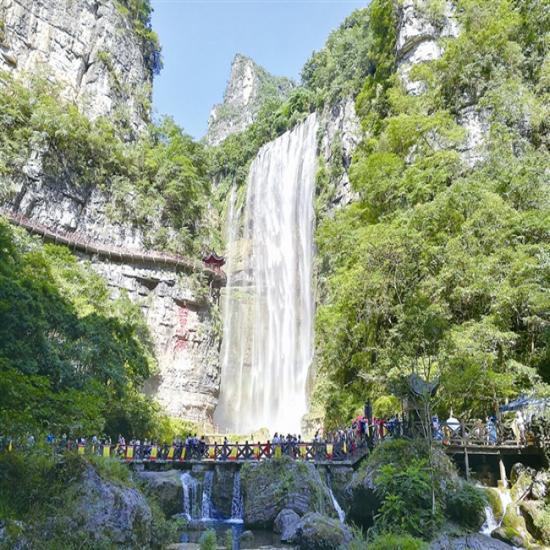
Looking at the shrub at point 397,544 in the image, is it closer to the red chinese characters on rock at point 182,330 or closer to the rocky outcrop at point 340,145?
the red chinese characters on rock at point 182,330

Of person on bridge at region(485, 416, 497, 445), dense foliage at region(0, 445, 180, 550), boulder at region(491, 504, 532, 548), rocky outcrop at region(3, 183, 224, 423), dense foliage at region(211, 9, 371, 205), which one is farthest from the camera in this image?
dense foliage at region(211, 9, 371, 205)

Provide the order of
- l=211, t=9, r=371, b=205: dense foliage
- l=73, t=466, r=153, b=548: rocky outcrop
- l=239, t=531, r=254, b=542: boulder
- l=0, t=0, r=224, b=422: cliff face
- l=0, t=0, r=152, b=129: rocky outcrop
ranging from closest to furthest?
l=73, t=466, r=153, b=548: rocky outcrop → l=239, t=531, r=254, b=542: boulder → l=0, t=0, r=224, b=422: cliff face → l=0, t=0, r=152, b=129: rocky outcrop → l=211, t=9, r=371, b=205: dense foliage

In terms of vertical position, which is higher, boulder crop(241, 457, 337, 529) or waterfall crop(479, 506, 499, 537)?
boulder crop(241, 457, 337, 529)

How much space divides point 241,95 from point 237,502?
252 feet

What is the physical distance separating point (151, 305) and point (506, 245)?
21.4 meters

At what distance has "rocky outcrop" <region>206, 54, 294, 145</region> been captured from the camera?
257ft

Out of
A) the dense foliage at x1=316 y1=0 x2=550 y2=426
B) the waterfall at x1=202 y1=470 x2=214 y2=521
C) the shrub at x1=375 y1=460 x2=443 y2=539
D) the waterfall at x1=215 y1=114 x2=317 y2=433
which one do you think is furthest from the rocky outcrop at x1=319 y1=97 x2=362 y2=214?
the shrub at x1=375 y1=460 x2=443 y2=539

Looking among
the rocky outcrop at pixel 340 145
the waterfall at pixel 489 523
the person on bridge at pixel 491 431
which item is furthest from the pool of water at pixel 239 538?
the rocky outcrop at pixel 340 145

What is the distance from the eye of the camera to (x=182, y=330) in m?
34.0

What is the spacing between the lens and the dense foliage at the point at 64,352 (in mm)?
11180

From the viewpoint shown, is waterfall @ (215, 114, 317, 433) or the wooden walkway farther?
waterfall @ (215, 114, 317, 433)

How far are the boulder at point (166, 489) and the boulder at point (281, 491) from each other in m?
2.07

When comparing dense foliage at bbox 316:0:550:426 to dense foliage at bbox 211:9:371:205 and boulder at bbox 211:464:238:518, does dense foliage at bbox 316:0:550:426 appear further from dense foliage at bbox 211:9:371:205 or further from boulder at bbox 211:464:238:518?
dense foliage at bbox 211:9:371:205

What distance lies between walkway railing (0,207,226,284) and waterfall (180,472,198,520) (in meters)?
17.9
